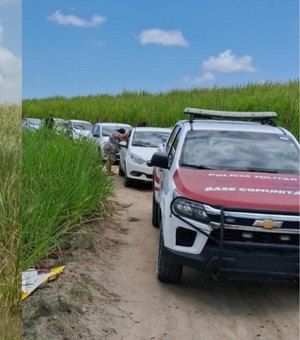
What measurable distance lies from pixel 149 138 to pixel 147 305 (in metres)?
8.19

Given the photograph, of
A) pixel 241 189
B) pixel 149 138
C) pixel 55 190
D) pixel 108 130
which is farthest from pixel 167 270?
pixel 108 130

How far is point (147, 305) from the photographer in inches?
179

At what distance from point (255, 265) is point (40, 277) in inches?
75.7

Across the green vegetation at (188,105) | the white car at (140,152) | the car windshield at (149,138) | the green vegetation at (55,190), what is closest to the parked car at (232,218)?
the green vegetation at (55,190)

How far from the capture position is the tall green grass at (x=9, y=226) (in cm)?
370

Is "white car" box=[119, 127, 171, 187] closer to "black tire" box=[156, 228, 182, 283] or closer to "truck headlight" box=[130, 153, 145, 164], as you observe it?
"truck headlight" box=[130, 153, 145, 164]

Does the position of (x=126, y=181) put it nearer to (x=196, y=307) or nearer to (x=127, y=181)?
(x=127, y=181)

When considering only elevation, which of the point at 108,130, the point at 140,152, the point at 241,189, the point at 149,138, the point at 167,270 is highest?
the point at 108,130

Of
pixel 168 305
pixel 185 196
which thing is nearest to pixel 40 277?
pixel 168 305

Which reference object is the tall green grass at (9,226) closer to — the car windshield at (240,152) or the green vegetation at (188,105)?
the car windshield at (240,152)

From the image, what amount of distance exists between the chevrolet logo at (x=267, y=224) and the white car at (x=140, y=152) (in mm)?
6829

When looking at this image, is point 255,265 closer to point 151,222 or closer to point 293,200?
point 293,200

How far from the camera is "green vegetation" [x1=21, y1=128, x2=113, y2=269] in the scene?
4699mm

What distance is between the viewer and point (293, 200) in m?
4.36
